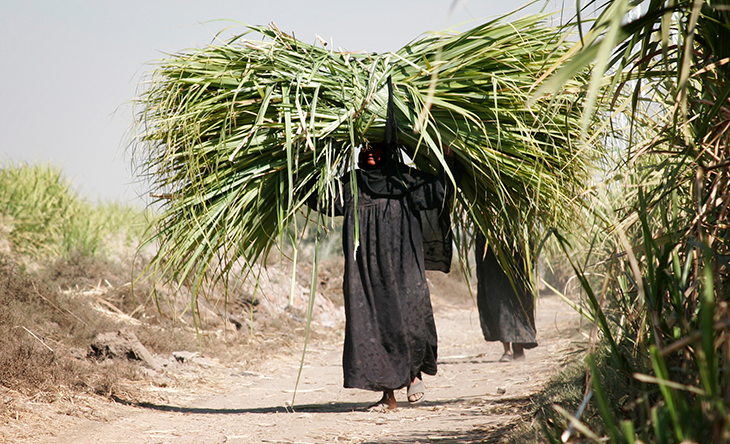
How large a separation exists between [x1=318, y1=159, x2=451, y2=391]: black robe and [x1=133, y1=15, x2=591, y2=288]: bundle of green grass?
267 millimetres

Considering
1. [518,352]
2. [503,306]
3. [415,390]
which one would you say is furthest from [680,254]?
[518,352]

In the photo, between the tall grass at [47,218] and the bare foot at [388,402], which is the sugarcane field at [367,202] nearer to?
the bare foot at [388,402]

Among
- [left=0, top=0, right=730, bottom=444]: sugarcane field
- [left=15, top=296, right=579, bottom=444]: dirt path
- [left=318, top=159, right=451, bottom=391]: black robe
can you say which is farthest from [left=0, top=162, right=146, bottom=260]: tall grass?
[left=318, top=159, right=451, bottom=391]: black robe

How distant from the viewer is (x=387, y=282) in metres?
3.25

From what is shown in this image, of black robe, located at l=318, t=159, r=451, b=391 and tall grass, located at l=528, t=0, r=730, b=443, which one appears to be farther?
black robe, located at l=318, t=159, r=451, b=391

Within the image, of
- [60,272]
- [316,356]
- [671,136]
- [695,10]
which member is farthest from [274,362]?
[695,10]

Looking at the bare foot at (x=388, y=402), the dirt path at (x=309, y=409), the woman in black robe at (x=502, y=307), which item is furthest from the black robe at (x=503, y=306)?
the bare foot at (x=388, y=402)

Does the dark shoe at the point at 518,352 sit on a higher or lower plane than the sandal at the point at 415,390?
higher

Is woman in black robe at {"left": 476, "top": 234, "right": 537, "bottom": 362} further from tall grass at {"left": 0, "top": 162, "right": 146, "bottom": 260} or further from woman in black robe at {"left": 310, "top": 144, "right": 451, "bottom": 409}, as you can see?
tall grass at {"left": 0, "top": 162, "right": 146, "bottom": 260}

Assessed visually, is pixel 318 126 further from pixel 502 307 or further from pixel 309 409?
pixel 502 307

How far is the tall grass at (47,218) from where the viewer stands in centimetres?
713

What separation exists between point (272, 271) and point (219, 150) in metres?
6.65

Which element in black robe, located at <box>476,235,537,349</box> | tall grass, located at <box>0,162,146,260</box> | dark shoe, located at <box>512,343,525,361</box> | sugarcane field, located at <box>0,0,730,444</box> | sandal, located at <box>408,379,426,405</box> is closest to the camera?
sugarcane field, located at <box>0,0,730,444</box>

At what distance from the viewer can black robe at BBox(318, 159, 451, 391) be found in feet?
10.4
